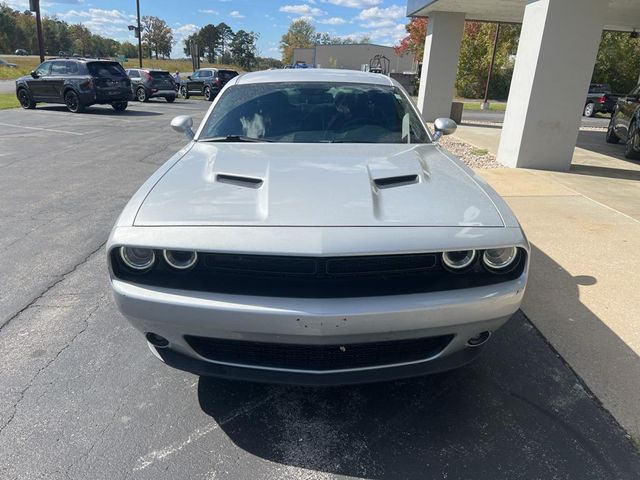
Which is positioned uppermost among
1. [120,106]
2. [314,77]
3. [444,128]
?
[314,77]

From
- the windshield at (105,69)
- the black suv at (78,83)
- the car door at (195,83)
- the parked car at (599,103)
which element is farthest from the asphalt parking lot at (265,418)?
the car door at (195,83)

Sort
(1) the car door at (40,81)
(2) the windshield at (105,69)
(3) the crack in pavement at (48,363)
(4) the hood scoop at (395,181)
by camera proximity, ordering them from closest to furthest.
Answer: (3) the crack in pavement at (48,363), (4) the hood scoop at (395,181), (2) the windshield at (105,69), (1) the car door at (40,81)

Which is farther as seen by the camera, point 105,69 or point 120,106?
point 120,106

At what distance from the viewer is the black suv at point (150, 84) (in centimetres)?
2245

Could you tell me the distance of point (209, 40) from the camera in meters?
97.5

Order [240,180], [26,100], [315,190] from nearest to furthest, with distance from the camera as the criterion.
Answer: [315,190] → [240,180] → [26,100]

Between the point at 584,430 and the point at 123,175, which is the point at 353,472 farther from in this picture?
the point at 123,175

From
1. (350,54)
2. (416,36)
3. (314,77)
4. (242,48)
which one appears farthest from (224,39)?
(314,77)

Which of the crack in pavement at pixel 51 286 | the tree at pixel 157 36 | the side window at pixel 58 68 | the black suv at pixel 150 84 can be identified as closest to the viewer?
the crack in pavement at pixel 51 286

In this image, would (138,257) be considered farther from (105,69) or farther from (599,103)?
(599,103)

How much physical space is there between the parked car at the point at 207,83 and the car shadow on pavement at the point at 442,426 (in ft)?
85.1

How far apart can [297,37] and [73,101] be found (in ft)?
395

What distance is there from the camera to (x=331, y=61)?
229 ft

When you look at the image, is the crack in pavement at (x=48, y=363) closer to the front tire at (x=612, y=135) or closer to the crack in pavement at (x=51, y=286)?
the crack in pavement at (x=51, y=286)
